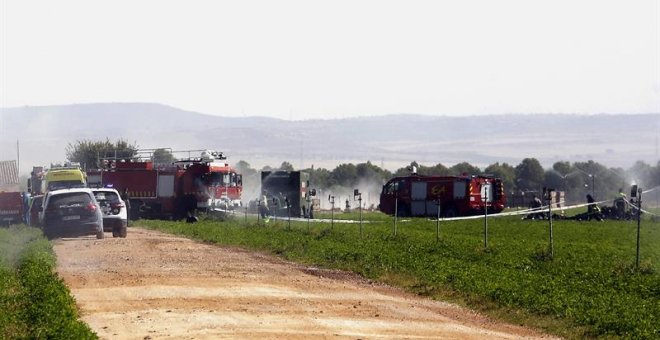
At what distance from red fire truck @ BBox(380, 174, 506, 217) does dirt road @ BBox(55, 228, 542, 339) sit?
38.8 metres

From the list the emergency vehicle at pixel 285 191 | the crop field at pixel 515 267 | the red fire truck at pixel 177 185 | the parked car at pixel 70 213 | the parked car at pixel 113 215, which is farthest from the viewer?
the emergency vehicle at pixel 285 191

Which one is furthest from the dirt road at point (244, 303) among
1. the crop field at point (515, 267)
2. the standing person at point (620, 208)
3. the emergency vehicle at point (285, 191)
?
the emergency vehicle at point (285, 191)

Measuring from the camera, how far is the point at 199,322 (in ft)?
68.1

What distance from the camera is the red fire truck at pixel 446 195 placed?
2889 inches

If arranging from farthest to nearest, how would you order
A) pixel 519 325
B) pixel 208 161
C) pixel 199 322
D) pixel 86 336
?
pixel 208 161 < pixel 519 325 < pixel 199 322 < pixel 86 336

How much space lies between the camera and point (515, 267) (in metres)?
31.1

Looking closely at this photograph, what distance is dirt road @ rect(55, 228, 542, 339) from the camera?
20109 mm

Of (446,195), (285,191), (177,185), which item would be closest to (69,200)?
(177,185)

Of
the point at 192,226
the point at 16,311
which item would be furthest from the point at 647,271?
the point at 192,226

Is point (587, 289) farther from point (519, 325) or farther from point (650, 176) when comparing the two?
point (650, 176)

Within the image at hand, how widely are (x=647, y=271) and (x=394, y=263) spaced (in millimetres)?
6218

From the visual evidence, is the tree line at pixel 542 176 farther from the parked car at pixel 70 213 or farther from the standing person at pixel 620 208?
the parked car at pixel 70 213

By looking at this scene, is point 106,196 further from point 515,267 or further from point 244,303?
point 244,303

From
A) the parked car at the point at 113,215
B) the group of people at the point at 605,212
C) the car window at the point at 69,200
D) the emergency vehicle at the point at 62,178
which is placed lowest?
the group of people at the point at 605,212
